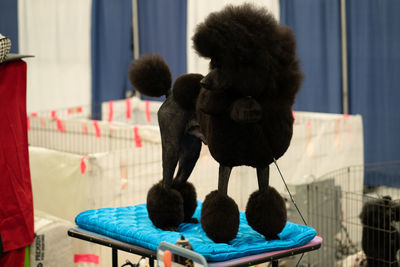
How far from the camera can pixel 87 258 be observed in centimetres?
254

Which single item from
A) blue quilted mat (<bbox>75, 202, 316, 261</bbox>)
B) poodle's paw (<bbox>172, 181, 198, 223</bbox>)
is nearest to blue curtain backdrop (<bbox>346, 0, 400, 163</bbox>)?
blue quilted mat (<bbox>75, 202, 316, 261</bbox>)

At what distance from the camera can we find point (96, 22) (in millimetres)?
5457

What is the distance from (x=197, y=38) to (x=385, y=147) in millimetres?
2773

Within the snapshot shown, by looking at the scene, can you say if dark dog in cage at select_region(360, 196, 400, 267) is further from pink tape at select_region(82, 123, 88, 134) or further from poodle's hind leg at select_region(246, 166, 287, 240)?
pink tape at select_region(82, 123, 88, 134)

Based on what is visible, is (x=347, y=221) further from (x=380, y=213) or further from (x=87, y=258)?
(x=87, y=258)

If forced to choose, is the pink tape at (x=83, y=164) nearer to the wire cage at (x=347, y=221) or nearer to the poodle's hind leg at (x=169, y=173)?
the poodle's hind leg at (x=169, y=173)

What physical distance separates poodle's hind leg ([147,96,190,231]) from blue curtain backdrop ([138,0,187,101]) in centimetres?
332

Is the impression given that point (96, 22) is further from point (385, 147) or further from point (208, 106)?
point (208, 106)

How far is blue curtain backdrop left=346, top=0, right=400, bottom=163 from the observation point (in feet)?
12.8

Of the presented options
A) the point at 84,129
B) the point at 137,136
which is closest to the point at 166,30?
the point at 84,129

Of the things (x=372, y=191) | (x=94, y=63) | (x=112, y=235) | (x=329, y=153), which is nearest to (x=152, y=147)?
(x=112, y=235)

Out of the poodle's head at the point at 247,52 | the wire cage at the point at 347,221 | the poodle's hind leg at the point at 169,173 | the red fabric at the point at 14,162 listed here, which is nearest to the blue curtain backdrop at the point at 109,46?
the wire cage at the point at 347,221

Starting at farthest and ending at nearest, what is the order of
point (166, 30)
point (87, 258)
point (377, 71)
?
point (166, 30)
point (377, 71)
point (87, 258)

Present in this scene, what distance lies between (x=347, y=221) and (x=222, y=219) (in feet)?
4.89
